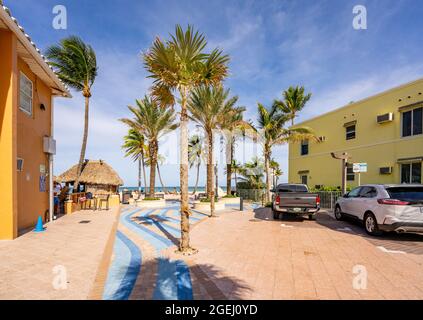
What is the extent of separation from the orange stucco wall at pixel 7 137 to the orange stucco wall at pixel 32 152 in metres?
1.37

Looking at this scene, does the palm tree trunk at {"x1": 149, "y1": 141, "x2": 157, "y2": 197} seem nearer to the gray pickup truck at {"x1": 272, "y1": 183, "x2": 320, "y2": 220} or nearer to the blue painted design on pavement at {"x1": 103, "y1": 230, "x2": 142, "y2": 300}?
the gray pickup truck at {"x1": 272, "y1": 183, "x2": 320, "y2": 220}

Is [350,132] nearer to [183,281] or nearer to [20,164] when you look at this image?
[183,281]

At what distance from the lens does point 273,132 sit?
1995 centimetres

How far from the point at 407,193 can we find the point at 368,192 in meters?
1.55

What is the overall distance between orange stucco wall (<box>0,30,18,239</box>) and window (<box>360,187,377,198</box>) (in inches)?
473

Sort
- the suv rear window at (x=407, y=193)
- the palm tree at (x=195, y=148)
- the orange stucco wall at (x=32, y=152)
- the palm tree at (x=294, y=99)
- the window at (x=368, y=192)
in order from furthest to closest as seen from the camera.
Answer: the palm tree at (x=195, y=148)
the palm tree at (x=294, y=99)
the orange stucco wall at (x=32, y=152)
the window at (x=368, y=192)
the suv rear window at (x=407, y=193)

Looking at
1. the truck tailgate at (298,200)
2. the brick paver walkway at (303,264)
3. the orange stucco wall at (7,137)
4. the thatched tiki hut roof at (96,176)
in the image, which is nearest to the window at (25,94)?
the orange stucco wall at (7,137)

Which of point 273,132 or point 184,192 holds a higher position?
point 273,132

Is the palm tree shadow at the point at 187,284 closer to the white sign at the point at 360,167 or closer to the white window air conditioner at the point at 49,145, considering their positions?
the white window air conditioner at the point at 49,145

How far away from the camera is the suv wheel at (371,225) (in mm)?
8181

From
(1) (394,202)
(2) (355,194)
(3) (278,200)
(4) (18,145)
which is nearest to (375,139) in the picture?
(2) (355,194)

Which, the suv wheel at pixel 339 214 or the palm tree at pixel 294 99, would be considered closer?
the suv wheel at pixel 339 214
